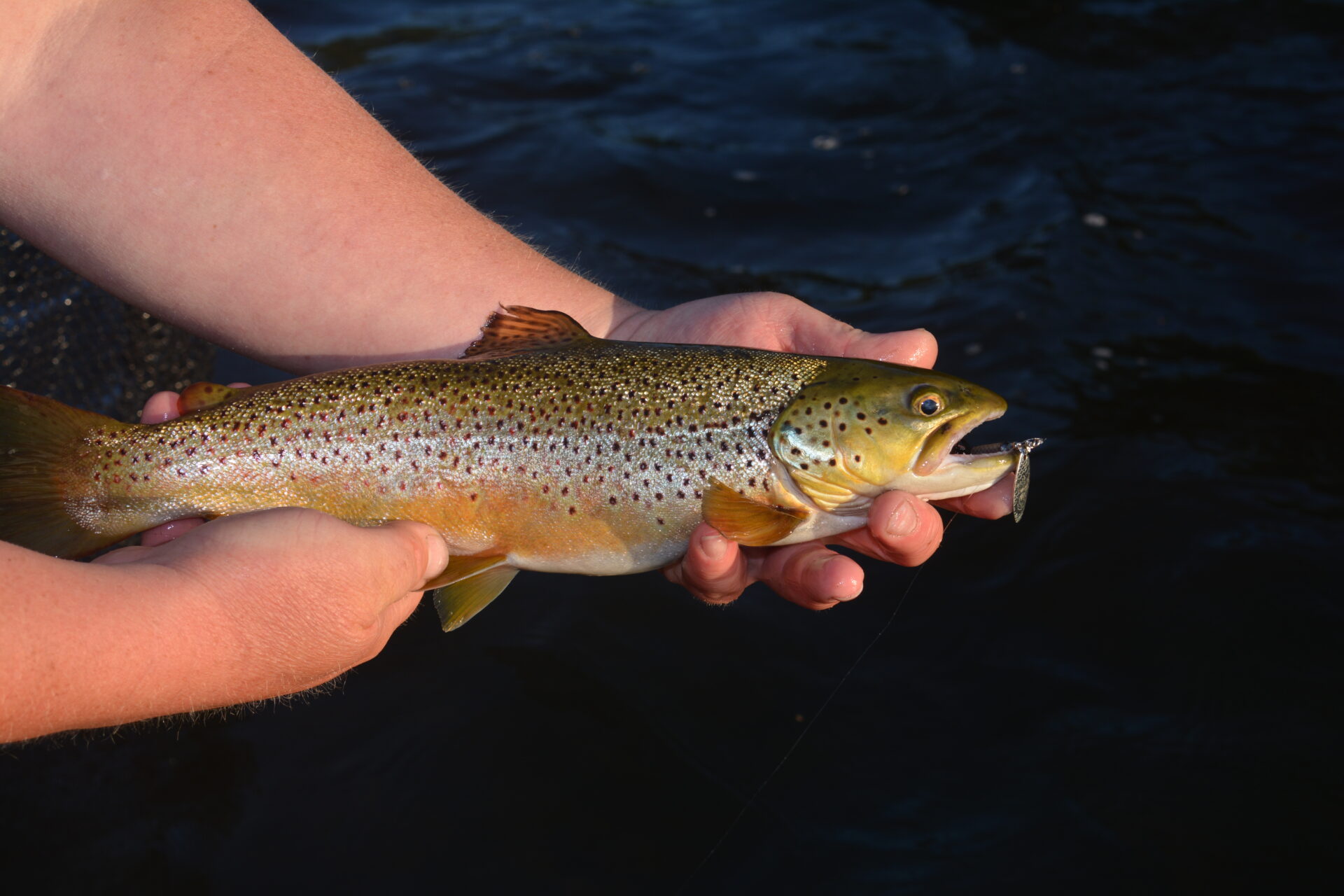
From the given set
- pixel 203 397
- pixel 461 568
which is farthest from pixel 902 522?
pixel 203 397

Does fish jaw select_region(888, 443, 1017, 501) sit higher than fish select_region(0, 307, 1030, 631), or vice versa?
fish select_region(0, 307, 1030, 631)

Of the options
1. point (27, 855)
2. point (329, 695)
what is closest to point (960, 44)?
point (329, 695)

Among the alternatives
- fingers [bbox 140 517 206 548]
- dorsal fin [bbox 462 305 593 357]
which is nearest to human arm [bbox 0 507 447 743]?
fingers [bbox 140 517 206 548]

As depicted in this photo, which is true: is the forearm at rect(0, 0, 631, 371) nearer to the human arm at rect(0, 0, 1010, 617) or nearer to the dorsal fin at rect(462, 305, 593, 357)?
the human arm at rect(0, 0, 1010, 617)

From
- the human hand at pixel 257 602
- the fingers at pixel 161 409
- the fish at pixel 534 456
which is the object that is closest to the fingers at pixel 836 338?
the fish at pixel 534 456

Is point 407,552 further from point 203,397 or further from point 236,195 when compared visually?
point 236,195

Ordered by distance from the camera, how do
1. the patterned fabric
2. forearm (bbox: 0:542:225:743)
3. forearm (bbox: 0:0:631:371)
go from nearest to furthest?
1. forearm (bbox: 0:542:225:743)
2. forearm (bbox: 0:0:631:371)
3. the patterned fabric

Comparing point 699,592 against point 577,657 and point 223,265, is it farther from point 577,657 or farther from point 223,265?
point 223,265

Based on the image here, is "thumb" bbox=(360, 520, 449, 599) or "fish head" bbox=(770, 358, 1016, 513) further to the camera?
"fish head" bbox=(770, 358, 1016, 513)
